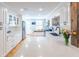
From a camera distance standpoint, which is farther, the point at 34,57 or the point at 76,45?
the point at 76,45

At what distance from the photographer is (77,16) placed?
18.0ft

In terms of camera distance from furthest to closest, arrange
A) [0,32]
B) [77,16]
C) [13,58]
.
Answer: [77,16], [13,58], [0,32]

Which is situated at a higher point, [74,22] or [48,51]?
[74,22]

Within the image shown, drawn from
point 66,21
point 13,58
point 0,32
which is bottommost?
point 13,58

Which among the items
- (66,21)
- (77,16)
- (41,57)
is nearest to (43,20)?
(66,21)

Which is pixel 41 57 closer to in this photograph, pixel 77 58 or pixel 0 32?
pixel 77 58

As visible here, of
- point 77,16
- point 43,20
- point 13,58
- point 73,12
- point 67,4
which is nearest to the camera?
point 13,58

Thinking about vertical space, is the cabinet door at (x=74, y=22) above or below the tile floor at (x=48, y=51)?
above

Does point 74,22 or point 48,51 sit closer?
point 48,51

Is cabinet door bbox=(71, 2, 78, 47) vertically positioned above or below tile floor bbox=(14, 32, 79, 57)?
above

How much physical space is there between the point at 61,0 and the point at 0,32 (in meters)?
3.43

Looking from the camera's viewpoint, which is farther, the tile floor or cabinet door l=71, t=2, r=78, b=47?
cabinet door l=71, t=2, r=78, b=47

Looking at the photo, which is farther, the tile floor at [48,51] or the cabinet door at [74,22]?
the cabinet door at [74,22]

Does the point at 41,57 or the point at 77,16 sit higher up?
the point at 77,16
